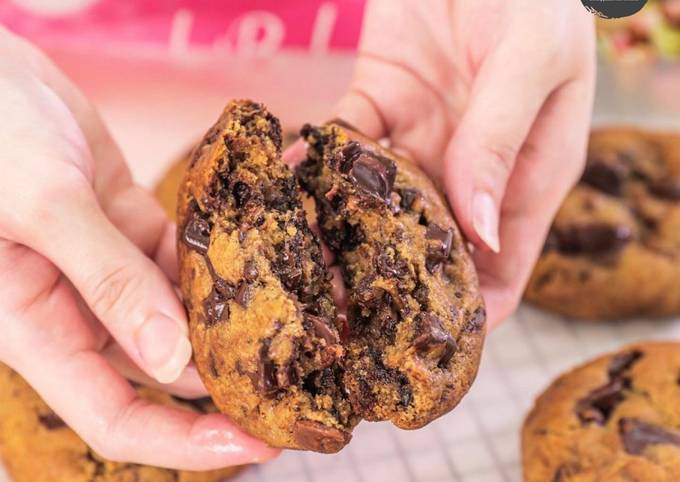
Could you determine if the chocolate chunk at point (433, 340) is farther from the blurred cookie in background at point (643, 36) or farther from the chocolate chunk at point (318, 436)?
the blurred cookie in background at point (643, 36)

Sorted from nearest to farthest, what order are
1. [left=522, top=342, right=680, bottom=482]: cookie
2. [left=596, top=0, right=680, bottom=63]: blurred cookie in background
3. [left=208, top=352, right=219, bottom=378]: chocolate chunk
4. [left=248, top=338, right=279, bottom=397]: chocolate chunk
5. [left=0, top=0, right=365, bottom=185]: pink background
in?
1. [left=248, top=338, right=279, bottom=397]: chocolate chunk
2. [left=208, top=352, right=219, bottom=378]: chocolate chunk
3. [left=522, top=342, right=680, bottom=482]: cookie
4. [left=0, top=0, right=365, bottom=185]: pink background
5. [left=596, top=0, right=680, bottom=63]: blurred cookie in background

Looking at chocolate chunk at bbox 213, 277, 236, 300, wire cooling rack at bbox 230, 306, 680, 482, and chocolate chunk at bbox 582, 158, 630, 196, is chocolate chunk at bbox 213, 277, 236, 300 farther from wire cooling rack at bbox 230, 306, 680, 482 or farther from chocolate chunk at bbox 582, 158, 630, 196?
chocolate chunk at bbox 582, 158, 630, 196

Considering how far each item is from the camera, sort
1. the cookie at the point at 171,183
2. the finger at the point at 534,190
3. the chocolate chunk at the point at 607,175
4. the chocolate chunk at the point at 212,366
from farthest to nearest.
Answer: the chocolate chunk at the point at 607,175, the cookie at the point at 171,183, the finger at the point at 534,190, the chocolate chunk at the point at 212,366

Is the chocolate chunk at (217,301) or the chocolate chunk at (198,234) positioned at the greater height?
the chocolate chunk at (198,234)

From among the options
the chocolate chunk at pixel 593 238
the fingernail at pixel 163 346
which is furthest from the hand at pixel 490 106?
the fingernail at pixel 163 346

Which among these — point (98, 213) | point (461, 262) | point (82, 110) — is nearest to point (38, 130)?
point (98, 213)

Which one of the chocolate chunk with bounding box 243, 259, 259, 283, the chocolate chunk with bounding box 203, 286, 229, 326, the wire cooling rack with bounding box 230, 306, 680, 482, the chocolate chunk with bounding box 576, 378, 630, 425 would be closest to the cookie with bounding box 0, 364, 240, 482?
the wire cooling rack with bounding box 230, 306, 680, 482
